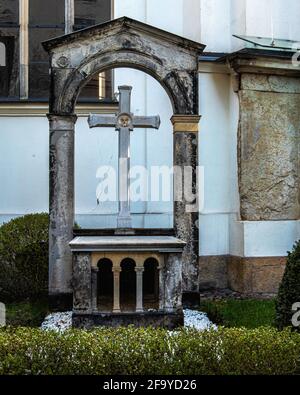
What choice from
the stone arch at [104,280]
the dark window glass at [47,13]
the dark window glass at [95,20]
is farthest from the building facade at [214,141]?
the stone arch at [104,280]

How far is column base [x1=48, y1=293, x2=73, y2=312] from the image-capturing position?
7172 millimetres

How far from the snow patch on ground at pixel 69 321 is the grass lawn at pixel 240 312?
0.54 ft

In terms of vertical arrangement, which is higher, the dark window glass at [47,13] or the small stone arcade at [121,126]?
the dark window glass at [47,13]

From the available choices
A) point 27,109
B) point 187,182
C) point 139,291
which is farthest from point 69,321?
point 27,109

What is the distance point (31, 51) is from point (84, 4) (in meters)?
1.18

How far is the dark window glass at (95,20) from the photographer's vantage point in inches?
389

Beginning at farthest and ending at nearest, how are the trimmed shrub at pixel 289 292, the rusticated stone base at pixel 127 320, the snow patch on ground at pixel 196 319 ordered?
the snow patch on ground at pixel 196 319 < the rusticated stone base at pixel 127 320 < the trimmed shrub at pixel 289 292

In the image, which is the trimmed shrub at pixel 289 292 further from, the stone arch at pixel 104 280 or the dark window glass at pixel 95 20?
the dark window glass at pixel 95 20

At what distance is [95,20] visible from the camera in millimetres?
9945

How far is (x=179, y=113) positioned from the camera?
24.3ft

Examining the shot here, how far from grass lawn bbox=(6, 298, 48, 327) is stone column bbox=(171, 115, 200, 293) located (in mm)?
1852

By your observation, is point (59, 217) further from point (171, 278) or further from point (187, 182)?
point (171, 278)

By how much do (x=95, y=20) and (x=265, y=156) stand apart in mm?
3633

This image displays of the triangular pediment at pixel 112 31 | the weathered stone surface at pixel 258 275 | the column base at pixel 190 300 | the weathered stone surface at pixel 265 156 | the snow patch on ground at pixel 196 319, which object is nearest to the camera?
the snow patch on ground at pixel 196 319
